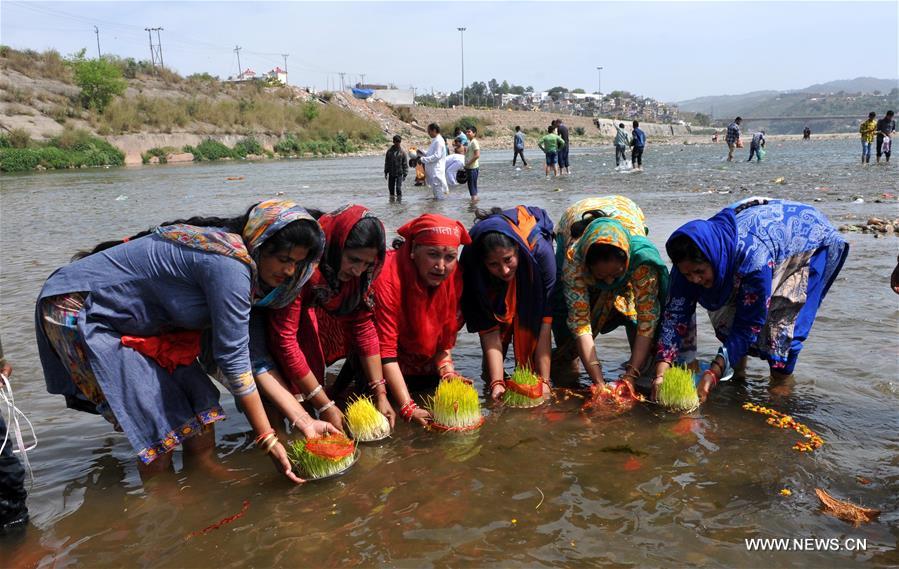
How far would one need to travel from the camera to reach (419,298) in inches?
160

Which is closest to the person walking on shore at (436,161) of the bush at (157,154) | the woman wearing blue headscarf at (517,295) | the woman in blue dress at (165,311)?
the woman wearing blue headscarf at (517,295)

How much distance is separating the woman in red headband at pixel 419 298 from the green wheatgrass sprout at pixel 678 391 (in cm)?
133

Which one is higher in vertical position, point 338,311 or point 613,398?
point 338,311

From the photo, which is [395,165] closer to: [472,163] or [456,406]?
[472,163]

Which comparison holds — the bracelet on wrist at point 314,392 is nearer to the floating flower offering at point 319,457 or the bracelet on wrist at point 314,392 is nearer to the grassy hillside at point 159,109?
the floating flower offering at point 319,457

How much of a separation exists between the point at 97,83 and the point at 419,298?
48.3 m

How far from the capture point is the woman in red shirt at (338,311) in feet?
11.2

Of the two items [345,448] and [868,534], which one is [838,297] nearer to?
[868,534]

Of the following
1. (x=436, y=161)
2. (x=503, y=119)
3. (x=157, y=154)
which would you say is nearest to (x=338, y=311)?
(x=436, y=161)

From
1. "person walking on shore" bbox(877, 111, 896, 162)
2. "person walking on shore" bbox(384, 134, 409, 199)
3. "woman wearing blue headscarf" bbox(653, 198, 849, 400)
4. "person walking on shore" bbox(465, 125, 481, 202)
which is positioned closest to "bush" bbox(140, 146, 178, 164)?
"person walking on shore" bbox(384, 134, 409, 199)

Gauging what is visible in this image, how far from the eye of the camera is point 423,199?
54.0 ft

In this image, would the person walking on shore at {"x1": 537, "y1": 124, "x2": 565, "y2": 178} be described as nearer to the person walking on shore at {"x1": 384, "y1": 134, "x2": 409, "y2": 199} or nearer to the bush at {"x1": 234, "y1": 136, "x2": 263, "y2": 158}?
the person walking on shore at {"x1": 384, "y1": 134, "x2": 409, "y2": 199}

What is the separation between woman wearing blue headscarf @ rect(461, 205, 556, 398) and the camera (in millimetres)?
4250

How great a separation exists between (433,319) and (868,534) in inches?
96.7
